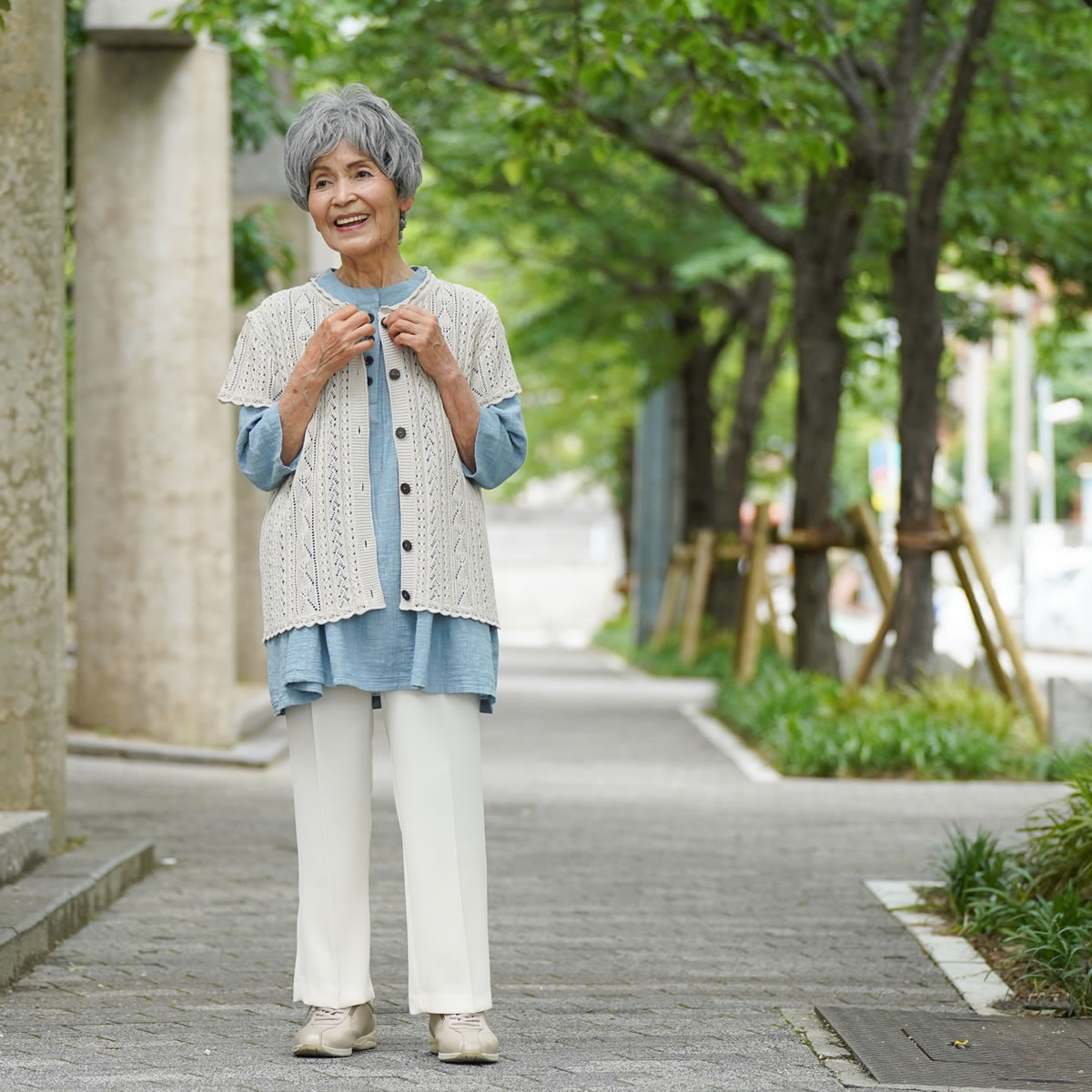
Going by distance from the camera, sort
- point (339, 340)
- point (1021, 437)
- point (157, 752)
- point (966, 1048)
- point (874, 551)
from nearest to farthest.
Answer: point (339, 340), point (966, 1048), point (157, 752), point (874, 551), point (1021, 437)

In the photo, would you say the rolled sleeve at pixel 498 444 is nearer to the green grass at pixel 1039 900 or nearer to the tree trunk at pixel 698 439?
the green grass at pixel 1039 900

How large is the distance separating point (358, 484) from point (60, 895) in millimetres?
2530

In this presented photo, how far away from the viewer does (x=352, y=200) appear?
450 centimetres

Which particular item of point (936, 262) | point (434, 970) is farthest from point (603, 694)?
point (434, 970)

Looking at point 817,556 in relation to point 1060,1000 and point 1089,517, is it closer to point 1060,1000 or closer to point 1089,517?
point 1060,1000

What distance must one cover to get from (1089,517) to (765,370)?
3354 centimetres

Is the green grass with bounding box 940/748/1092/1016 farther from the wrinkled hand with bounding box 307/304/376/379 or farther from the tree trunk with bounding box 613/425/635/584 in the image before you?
the tree trunk with bounding box 613/425/635/584

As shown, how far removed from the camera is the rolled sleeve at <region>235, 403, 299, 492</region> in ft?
14.8

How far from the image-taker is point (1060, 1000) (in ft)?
18.1

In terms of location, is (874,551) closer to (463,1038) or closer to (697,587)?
(697,587)

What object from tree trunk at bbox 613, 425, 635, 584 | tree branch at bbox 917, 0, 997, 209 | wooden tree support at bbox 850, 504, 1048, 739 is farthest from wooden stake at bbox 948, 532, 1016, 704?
tree trunk at bbox 613, 425, 635, 584

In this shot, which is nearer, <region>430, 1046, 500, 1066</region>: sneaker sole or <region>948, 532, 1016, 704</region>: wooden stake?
<region>430, 1046, 500, 1066</region>: sneaker sole

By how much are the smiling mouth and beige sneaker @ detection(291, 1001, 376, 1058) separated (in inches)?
69.2

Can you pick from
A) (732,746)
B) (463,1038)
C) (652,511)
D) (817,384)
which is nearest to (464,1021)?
(463,1038)
